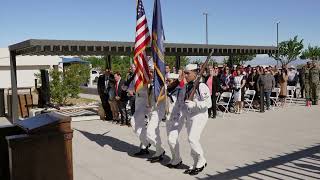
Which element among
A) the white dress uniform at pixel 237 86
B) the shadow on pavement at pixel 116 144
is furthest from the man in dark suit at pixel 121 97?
the white dress uniform at pixel 237 86

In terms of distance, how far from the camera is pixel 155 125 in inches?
310

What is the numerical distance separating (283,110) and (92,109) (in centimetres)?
806

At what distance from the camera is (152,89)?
27.2ft

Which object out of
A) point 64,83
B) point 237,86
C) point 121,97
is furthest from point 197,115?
point 64,83

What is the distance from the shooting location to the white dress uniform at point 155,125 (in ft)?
25.6

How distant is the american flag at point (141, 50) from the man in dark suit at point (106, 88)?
5307 mm

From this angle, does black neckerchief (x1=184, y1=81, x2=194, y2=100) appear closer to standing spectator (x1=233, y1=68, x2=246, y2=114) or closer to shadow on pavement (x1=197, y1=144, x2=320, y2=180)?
shadow on pavement (x1=197, y1=144, x2=320, y2=180)

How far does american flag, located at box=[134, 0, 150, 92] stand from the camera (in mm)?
8430

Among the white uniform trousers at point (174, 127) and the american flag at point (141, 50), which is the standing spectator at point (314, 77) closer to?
the american flag at point (141, 50)

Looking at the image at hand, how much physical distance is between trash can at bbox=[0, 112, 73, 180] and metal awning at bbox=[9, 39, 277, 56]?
844 cm

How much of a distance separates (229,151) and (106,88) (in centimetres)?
646

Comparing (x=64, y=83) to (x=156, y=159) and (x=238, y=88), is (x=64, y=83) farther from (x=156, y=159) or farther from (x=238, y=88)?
(x=156, y=159)

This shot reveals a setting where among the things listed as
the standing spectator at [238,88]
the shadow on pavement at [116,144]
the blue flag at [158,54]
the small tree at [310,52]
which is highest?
the small tree at [310,52]

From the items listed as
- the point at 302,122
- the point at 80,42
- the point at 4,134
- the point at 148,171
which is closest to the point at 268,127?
the point at 302,122
